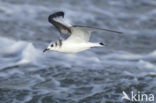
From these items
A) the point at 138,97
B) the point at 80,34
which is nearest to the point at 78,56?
the point at 138,97

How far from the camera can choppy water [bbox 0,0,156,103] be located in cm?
737

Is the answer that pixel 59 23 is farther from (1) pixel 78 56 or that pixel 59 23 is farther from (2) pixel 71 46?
(1) pixel 78 56

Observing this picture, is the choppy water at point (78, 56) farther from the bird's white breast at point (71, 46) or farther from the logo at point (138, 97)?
the bird's white breast at point (71, 46)

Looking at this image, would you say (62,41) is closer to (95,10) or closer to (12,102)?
(12,102)

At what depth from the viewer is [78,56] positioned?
368 inches

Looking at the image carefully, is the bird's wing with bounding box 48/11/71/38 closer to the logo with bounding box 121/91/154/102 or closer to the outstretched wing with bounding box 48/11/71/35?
the outstretched wing with bounding box 48/11/71/35

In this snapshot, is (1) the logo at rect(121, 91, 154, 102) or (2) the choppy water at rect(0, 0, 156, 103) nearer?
(1) the logo at rect(121, 91, 154, 102)

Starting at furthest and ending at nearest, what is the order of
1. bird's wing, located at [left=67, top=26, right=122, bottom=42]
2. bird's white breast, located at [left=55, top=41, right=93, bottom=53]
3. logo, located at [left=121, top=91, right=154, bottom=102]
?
logo, located at [left=121, top=91, right=154, bottom=102]
bird's white breast, located at [left=55, top=41, right=93, bottom=53]
bird's wing, located at [left=67, top=26, right=122, bottom=42]

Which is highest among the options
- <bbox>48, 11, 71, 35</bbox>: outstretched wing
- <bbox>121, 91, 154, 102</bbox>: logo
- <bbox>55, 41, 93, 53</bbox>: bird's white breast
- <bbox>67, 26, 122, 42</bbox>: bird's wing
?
<bbox>48, 11, 71, 35</bbox>: outstretched wing

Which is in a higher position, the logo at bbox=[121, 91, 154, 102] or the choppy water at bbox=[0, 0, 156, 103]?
the choppy water at bbox=[0, 0, 156, 103]

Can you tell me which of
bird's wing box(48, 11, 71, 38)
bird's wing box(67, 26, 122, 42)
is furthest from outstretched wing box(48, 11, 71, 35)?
bird's wing box(67, 26, 122, 42)

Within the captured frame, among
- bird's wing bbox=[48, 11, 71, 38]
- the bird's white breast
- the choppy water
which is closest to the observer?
bird's wing bbox=[48, 11, 71, 38]

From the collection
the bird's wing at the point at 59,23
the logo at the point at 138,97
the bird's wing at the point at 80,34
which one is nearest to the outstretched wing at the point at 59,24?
the bird's wing at the point at 59,23

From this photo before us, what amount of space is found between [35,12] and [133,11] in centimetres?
292
